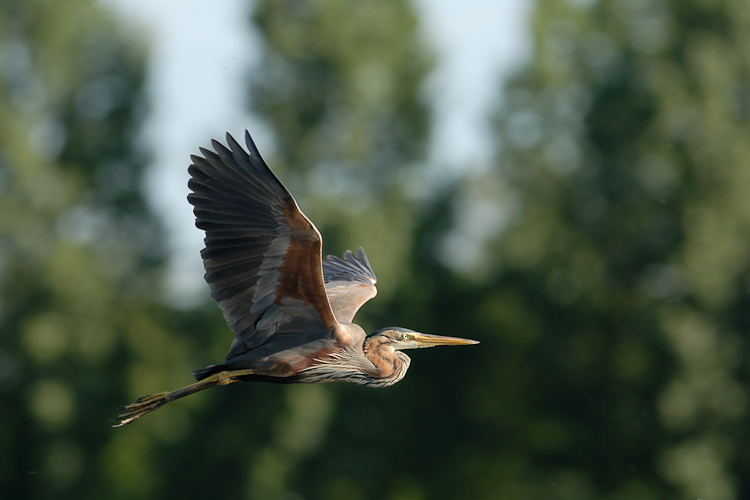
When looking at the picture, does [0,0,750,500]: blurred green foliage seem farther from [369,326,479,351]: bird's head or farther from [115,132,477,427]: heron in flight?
[115,132,477,427]: heron in flight

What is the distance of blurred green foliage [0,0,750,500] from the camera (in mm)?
15281

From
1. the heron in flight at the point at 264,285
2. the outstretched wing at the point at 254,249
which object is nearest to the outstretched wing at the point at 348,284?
the heron in flight at the point at 264,285

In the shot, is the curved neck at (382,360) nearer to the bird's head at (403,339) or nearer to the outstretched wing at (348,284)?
the bird's head at (403,339)

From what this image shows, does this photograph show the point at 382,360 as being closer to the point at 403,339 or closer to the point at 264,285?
the point at 403,339

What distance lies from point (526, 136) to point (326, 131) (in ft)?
11.4

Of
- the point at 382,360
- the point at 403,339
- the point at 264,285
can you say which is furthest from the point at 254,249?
the point at 403,339

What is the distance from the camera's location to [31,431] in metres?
16.4

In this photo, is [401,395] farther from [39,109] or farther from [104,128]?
[39,109]

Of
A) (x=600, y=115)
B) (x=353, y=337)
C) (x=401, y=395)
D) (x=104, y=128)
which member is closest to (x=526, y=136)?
(x=600, y=115)

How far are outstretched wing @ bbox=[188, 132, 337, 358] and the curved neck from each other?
1.34 ft

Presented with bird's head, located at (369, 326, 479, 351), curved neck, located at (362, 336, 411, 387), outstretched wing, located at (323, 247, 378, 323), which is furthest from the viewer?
outstretched wing, located at (323, 247, 378, 323)

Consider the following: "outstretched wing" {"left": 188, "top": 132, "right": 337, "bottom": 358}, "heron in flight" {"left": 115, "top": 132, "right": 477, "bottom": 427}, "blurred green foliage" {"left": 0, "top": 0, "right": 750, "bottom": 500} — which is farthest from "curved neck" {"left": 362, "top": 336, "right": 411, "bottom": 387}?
"blurred green foliage" {"left": 0, "top": 0, "right": 750, "bottom": 500}

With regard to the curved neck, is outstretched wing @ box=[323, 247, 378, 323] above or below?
above

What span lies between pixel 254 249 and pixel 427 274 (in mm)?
10486
